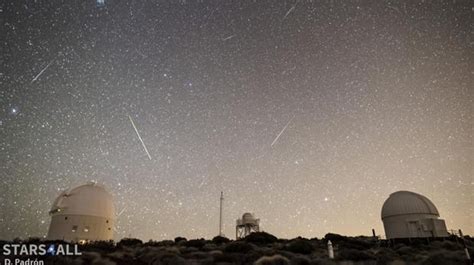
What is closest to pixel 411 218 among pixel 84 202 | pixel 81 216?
pixel 81 216

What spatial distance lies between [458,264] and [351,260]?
4.80 meters

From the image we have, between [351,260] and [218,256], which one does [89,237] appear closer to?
[218,256]

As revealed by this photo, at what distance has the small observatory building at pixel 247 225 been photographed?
1703 inches

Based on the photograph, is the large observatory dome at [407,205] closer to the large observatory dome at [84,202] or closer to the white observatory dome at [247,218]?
the white observatory dome at [247,218]

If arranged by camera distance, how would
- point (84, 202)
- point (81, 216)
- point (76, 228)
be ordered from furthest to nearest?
point (84, 202), point (81, 216), point (76, 228)

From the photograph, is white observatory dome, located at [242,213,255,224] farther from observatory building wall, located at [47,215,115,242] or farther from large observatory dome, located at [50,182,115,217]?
observatory building wall, located at [47,215,115,242]

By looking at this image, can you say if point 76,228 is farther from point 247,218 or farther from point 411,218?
point 411,218

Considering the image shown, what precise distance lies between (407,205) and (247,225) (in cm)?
2139

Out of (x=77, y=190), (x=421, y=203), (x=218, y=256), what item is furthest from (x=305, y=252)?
(x=77, y=190)

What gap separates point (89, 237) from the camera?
3144 centimetres

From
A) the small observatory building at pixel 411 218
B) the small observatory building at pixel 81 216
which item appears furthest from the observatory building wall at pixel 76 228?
the small observatory building at pixel 411 218

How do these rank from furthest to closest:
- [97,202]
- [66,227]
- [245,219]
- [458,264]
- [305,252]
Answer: [245,219]
[97,202]
[66,227]
[305,252]
[458,264]

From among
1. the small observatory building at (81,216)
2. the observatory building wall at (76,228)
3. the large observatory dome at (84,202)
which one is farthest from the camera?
the large observatory dome at (84,202)

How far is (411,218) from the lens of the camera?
3334 centimetres
